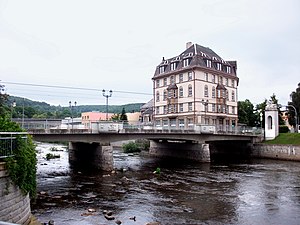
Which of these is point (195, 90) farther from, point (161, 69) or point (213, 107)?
point (161, 69)

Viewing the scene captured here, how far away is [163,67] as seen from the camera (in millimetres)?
71125

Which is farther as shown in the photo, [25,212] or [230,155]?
[230,155]

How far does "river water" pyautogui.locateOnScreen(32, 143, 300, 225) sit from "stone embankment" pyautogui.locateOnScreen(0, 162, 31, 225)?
3.23 m

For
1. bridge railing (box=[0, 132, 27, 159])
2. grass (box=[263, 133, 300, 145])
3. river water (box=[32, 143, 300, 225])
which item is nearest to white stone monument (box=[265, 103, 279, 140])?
grass (box=[263, 133, 300, 145])

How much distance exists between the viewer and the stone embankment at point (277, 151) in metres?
45.4

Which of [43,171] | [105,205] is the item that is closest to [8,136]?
[105,205]

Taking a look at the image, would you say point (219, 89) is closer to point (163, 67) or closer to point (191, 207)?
point (163, 67)

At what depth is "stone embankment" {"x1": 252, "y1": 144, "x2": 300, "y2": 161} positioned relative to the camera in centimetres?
4542

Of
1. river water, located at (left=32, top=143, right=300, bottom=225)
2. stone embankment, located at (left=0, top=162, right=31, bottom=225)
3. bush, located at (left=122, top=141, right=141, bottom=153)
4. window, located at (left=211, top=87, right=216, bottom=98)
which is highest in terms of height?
window, located at (left=211, top=87, right=216, bottom=98)

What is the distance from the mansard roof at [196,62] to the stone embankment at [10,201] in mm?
51842

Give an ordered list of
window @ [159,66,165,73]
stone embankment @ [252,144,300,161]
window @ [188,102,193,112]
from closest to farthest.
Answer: stone embankment @ [252,144,300,161] < window @ [188,102,193,112] < window @ [159,66,165,73]

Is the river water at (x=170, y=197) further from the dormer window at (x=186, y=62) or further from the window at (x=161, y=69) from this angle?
the window at (x=161, y=69)

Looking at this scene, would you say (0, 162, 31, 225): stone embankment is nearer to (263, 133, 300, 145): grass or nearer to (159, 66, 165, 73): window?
(263, 133, 300, 145): grass

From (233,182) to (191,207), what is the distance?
393 inches
